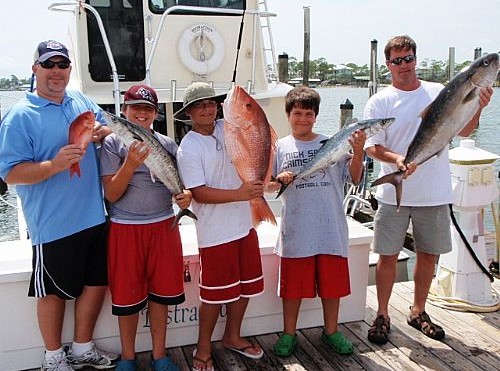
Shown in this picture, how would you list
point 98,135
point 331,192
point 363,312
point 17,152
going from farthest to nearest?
point 363,312
point 331,192
point 98,135
point 17,152

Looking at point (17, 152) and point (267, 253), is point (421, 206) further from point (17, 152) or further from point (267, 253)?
point (17, 152)

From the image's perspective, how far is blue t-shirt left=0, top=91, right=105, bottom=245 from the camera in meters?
2.52

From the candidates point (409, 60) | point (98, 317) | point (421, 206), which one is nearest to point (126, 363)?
point (98, 317)

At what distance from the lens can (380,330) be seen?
133 inches

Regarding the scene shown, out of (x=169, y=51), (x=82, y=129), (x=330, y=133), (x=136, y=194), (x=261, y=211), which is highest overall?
(x=169, y=51)

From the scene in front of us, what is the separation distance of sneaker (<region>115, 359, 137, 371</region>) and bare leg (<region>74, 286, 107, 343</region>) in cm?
26

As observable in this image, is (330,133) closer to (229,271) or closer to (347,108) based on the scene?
(347,108)

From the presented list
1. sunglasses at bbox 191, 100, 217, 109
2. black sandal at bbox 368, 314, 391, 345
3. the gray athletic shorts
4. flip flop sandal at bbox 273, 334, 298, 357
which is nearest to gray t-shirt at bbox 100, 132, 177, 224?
sunglasses at bbox 191, 100, 217, 109

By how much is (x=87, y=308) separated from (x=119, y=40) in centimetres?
454

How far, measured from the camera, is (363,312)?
3.68 metres

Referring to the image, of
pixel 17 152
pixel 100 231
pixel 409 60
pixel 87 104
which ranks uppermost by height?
pixel 409 60

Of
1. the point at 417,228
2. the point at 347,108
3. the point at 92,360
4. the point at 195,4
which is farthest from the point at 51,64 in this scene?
the point at 347,108

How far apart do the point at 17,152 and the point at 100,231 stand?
2.06ft

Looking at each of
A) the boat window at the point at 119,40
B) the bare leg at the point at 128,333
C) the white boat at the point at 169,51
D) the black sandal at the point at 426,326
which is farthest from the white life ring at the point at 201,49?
the bare leg at the point at 128,333
